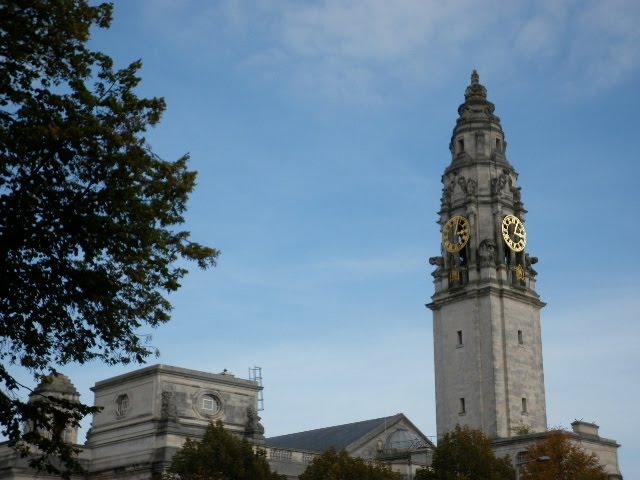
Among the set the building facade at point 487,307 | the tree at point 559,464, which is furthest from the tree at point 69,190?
the building facade at point 487,307

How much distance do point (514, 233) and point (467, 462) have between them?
29744 millimetres

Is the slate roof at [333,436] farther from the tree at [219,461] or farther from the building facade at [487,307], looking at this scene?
the tree at [219,461]

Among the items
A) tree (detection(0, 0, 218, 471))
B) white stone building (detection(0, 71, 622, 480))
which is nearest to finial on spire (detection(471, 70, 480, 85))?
white stone building (detection(0, 71, 622, 480))

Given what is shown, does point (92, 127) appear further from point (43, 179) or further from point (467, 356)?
point (467, 356)

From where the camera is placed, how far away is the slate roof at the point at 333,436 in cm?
9050

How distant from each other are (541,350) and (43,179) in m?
64.9

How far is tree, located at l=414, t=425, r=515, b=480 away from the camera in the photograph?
64.2 m

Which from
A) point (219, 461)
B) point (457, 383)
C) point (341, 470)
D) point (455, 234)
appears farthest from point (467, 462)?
point (455, 234)

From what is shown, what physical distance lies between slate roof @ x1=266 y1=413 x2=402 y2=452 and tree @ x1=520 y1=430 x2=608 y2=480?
2415 centimetres

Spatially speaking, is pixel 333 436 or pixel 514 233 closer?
pixel 514 233

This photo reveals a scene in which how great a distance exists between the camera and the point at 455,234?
9012cm

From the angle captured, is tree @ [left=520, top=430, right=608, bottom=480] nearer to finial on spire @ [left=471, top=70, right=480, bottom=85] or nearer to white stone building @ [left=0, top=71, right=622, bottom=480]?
white stone building @ [left=0, top=71, right=622, bottom=480]

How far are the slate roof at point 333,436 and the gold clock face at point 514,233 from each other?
18021mm

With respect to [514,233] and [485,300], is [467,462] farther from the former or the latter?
[514,233]
